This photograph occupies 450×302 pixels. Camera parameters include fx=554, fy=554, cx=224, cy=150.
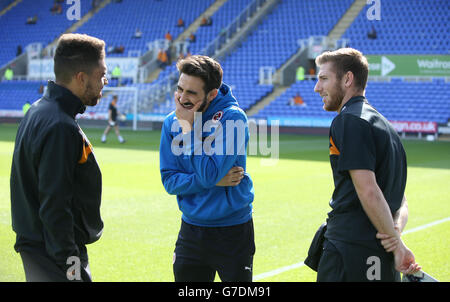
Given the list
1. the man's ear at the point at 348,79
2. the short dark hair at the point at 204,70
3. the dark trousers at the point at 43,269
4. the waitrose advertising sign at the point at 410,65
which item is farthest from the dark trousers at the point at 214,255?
the waitrose advertising sign at the point at 410,65

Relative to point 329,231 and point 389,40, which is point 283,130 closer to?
point 389,40

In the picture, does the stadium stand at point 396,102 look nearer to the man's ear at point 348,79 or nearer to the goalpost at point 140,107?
the goalpost at point 140,107

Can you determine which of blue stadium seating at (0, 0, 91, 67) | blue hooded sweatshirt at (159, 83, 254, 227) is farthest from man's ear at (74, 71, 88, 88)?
blue stadium seating at (0, 0, 91, 67)

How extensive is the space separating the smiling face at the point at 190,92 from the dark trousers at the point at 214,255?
85 centimetres

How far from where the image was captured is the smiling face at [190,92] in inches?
141

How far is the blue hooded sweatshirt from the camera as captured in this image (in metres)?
3.56

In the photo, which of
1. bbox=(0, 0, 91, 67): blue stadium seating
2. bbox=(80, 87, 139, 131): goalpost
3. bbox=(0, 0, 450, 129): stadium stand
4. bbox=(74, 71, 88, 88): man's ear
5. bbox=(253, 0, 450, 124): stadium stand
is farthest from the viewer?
bbox=(0, 0, 91, 67): blue stadium seating

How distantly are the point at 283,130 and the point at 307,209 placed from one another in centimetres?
2137

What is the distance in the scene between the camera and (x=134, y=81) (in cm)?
3744

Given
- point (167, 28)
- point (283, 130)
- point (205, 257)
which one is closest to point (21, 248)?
point (205, 257)

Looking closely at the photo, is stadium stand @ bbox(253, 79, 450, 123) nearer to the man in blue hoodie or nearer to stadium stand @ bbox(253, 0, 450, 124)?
stadium stand @ bbox(253, 0, 450, 124)

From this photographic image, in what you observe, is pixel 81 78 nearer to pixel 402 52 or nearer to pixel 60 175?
pixel 60 175

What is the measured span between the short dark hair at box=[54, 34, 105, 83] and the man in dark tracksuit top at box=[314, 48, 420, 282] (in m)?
1.44
